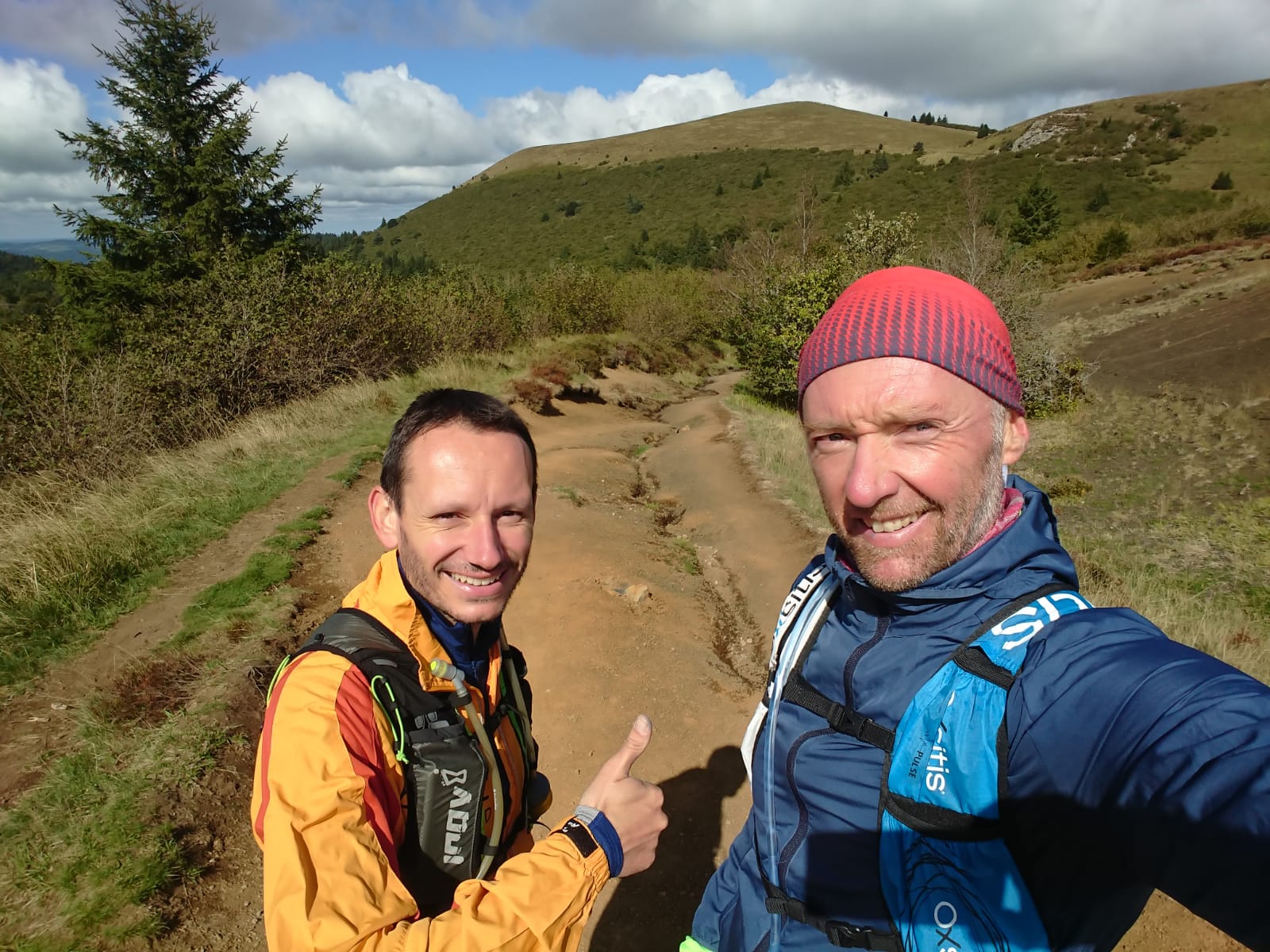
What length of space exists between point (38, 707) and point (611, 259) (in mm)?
61717

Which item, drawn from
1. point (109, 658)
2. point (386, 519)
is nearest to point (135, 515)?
point (109, 658)

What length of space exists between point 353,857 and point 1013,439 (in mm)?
1624

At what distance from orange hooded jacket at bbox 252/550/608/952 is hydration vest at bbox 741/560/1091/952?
59 centimetres

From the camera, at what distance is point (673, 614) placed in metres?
6.46

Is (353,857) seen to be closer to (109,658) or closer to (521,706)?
(521,706)

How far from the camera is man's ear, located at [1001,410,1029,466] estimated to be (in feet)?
4.92

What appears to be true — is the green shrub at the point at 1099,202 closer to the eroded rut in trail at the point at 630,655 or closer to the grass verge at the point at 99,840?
the eroded rut in trail at the point at 630,655

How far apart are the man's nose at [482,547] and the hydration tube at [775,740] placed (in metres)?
0.78

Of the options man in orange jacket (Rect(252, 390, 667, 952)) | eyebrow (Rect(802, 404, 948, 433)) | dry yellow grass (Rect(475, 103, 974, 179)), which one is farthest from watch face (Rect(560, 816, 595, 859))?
dry yellow grass (Rect(475, 103, 974, 179))

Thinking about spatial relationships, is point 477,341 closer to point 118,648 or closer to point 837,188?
point 118,648

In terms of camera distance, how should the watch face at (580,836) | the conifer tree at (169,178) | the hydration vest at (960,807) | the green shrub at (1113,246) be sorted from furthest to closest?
the green shrub at (1113,246) < the conifer tree at (169,178) < the watch face at (580,836) < the hydration vest at (960,807)

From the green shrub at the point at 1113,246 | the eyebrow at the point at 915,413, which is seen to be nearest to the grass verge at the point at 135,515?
the eyebrow at the point at 915,413

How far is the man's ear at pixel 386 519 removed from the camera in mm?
1746

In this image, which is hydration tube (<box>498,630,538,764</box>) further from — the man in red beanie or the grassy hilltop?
the grassy hilltop
